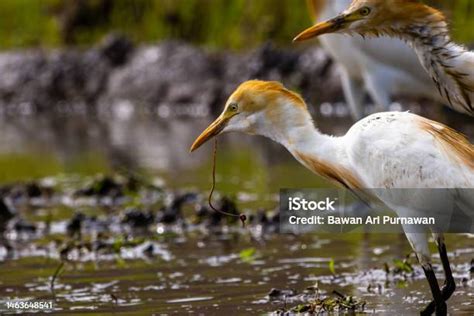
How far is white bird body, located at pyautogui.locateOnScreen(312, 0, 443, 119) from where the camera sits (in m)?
11.2

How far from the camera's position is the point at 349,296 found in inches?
269

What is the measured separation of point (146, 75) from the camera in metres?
21.8

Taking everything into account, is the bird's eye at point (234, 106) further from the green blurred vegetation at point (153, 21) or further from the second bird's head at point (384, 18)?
the green blurred vegetation at point (153, 21)

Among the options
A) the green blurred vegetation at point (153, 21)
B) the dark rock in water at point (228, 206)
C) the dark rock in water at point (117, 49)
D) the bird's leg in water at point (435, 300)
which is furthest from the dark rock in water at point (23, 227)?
the dark rock in water at point (117, 49)

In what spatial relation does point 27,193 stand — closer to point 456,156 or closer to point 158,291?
point 158,291

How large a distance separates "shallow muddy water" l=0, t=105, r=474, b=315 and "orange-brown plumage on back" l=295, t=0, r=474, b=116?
1.23m

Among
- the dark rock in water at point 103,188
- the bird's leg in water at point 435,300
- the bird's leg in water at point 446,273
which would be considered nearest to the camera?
the bird's leg in water at point 435,300

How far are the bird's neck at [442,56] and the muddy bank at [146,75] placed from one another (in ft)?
37.7

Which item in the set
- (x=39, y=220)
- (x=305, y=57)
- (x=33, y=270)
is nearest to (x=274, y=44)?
(x=305, y=57)

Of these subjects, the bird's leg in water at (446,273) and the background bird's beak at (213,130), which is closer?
the bird's leg in water at (446,273)

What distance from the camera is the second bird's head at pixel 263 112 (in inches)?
274
